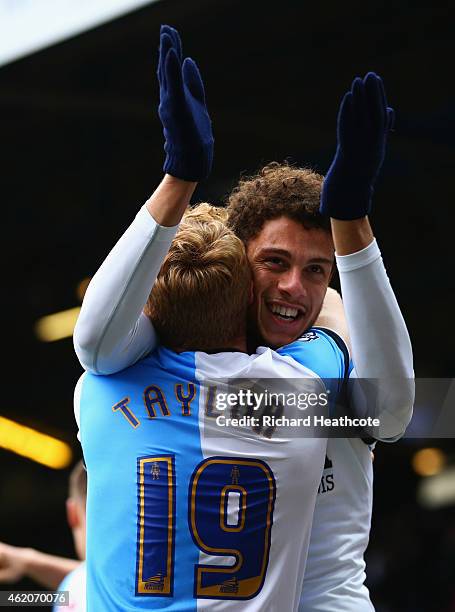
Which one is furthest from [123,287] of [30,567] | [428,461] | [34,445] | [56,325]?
[428,461]

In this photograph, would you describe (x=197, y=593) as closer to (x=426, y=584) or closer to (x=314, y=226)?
(x=314, y=226)

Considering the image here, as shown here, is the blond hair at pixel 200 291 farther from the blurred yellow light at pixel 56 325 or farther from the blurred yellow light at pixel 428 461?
the blurred yellow light at pixel 428 461

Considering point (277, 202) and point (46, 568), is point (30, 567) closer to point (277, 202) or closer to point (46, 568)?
point (46, 568)

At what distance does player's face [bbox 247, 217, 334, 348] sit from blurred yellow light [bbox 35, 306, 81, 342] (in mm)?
4733

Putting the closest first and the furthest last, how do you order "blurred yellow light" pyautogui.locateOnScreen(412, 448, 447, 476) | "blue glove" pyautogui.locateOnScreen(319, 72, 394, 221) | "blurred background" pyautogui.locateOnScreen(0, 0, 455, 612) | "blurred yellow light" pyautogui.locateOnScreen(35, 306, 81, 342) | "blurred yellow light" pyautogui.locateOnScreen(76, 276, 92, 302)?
1. "blue glove" pyautogui.locateOnScreen(319, 72, 394, 221)
2. "blurred background" pyautogui.locateOnScreen(0, 0, 455, 612)
3. "blurred yellow light" pyautogui.locateOnScreen(76, 276, 92, 302)
4. "blurred yellow light" pyautogui.locateOnScreen(35, 306, 81, 342)
5. "blurred yellow light" pyautogui.locateOnScreen(412, 448, 447, 476)

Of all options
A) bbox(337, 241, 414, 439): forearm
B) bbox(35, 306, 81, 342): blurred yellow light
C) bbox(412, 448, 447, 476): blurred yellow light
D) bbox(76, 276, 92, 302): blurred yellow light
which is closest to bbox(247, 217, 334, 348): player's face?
bbox(337, 241, 414, 439): forearm

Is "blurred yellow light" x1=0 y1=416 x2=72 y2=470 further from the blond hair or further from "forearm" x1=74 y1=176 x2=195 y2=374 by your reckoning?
"forearm" x1=74 y1=176 x2=195 y2=374

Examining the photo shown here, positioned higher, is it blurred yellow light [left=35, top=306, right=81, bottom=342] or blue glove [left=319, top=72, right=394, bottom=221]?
blue glove [left=319, top=72, right=394, bottom=221]

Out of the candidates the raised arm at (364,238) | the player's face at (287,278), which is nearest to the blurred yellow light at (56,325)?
the player's face at (287,278)

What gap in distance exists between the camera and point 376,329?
2.10 metres

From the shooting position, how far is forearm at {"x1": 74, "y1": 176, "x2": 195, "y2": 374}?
6.77ft

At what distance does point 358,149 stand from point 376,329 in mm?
367

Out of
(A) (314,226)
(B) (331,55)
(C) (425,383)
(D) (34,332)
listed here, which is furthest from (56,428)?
(A) (314,226)

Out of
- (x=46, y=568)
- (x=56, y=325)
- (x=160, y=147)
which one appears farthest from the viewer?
(x=56, y=325)
